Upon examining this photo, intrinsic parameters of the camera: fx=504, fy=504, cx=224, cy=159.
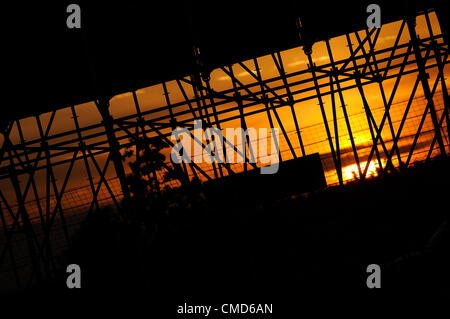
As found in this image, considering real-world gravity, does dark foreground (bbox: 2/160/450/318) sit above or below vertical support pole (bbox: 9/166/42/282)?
below

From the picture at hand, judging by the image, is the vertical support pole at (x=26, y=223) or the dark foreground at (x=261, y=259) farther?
the vertical support pole at (x=26, y=223)

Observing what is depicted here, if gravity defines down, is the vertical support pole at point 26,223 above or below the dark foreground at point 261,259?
above

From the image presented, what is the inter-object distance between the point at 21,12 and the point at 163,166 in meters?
3.90

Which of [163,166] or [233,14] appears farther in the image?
[163,166]

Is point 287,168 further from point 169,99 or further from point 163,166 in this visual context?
point 169,99

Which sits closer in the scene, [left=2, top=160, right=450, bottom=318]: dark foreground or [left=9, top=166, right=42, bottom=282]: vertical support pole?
[left=2, top=160, right=450, bottom=318]: dark foreground

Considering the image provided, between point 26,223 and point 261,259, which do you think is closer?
point 261,259

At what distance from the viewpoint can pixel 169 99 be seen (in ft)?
42.0

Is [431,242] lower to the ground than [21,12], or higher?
lower

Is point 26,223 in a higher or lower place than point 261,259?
higher
